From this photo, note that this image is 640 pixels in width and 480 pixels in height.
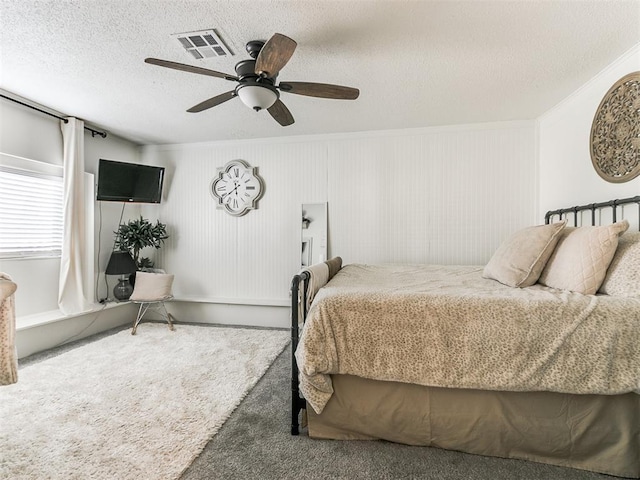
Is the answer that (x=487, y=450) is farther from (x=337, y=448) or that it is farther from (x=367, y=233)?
(x=367, y=233)

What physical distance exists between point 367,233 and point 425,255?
28.4 inches

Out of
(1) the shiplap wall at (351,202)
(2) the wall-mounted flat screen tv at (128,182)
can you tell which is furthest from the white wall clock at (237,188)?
(2) the wall-mounted flat screen tv at (128,182)

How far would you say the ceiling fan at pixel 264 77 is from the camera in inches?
62.0

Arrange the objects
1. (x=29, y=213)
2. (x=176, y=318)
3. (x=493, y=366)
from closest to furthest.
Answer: (x=493, y=366), (x=29, y=213), (x=176, y=318)

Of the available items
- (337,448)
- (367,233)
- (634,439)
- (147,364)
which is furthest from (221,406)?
(367,233)

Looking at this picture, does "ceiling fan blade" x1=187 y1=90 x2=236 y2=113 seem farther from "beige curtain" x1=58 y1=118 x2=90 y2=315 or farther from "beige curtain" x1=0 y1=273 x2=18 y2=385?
"beige curtain" x1=58 y1=118 x2=90 y2=315

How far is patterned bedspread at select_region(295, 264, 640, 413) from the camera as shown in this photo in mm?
1324

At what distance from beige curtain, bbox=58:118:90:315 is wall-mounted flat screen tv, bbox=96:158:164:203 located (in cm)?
21

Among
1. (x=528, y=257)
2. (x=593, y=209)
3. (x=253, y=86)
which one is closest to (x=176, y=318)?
(x=253, y=86)

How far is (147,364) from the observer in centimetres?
256

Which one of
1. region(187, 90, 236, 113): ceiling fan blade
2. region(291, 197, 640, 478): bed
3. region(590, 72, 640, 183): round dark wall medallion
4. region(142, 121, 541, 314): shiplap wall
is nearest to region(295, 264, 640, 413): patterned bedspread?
region(291, 197, 640, 478): bed

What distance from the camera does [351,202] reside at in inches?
144

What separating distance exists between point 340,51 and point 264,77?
0.61 meters

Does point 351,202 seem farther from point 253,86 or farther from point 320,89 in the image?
point 253,86
